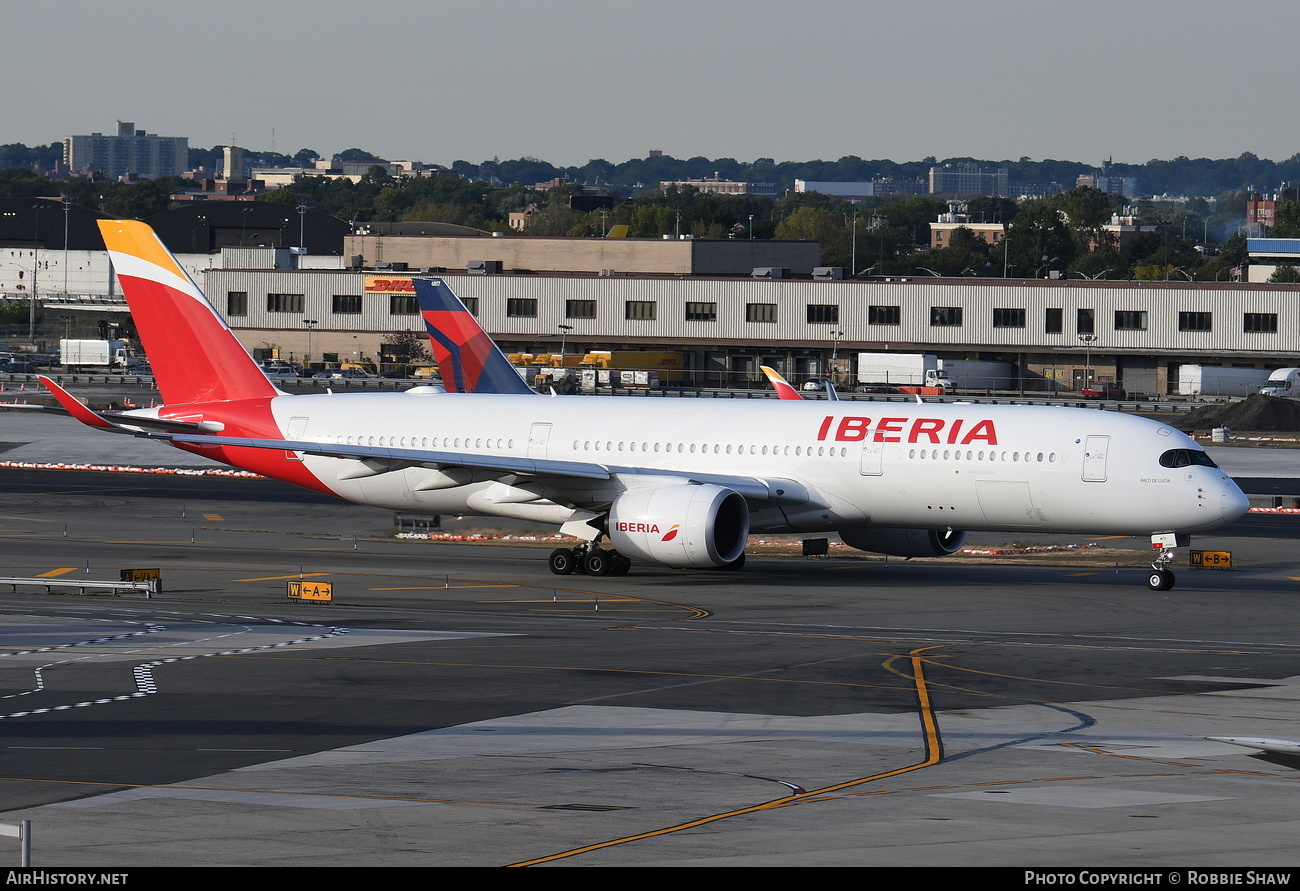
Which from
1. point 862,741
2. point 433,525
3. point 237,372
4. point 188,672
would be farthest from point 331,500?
point 862,741

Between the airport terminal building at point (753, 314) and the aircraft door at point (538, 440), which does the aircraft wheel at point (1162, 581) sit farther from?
the airport terminal building at point (753, 314)

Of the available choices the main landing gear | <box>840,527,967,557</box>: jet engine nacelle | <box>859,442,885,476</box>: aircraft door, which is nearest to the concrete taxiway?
the main landing gear

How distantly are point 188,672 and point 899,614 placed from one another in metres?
16.6

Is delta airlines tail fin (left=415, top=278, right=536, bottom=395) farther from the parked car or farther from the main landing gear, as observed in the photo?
the parked car

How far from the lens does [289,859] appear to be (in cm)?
1561

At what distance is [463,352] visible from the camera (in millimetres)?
61469

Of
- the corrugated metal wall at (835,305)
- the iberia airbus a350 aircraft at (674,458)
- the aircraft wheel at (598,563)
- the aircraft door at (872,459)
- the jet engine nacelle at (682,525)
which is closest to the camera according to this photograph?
the jet engine nacelle at (682,525)

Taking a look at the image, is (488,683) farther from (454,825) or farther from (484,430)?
(484,430)

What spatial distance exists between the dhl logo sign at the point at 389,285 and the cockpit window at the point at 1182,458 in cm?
11114

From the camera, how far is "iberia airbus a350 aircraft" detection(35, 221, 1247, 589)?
4109cm

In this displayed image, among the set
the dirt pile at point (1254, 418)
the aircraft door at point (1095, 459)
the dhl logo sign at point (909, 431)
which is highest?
the dhl logo sign at point (909, 431)

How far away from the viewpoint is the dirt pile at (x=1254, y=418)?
3829 inches

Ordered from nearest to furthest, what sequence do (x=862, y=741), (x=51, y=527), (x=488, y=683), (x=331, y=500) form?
(x=862, y=741), (x=488, y=683), (x=51, y=527), (x=331, y=500)

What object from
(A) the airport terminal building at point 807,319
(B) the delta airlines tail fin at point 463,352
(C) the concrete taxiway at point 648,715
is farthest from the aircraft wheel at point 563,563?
(A) the airport terminal building at point 807,319
